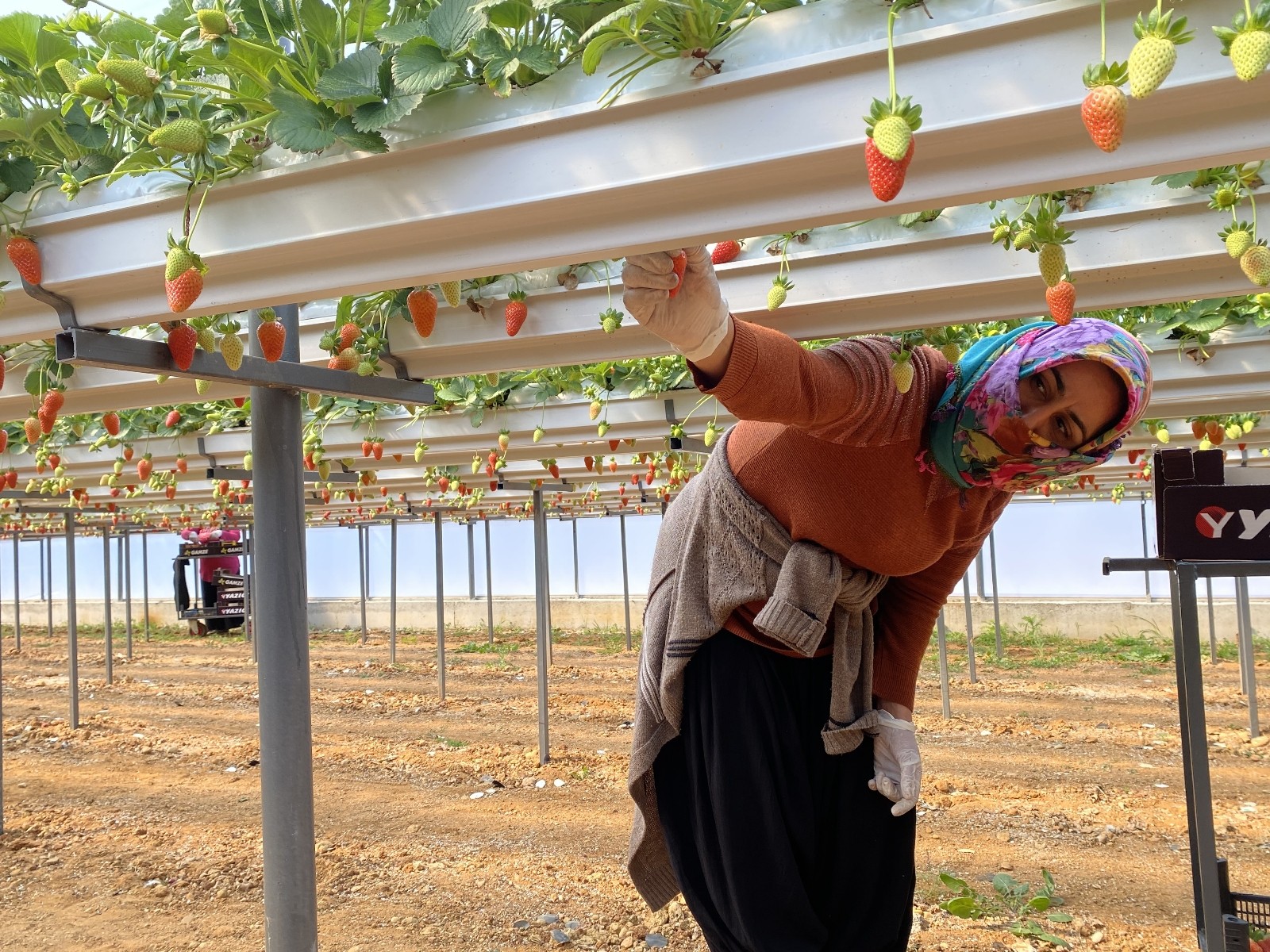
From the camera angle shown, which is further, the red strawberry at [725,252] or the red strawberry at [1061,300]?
the red strawberry at [725,252]

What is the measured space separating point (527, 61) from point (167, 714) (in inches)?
364

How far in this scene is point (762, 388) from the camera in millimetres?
1236

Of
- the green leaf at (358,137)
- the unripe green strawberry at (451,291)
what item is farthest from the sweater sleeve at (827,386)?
the unripe green strawberry at (451,291)

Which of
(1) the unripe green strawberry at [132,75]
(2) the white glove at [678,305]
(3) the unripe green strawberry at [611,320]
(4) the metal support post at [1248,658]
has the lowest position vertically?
(4) the metal support post at [1248,658]

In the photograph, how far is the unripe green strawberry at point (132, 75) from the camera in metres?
1.38

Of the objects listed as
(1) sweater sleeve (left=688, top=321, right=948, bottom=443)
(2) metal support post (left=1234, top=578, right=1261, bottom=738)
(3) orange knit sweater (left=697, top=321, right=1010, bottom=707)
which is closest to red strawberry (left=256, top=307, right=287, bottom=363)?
(3) orange knit sweater (left=697, top=321, right=1010, bottom=707)

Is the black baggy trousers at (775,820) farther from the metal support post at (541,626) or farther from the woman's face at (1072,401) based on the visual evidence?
the metal support post at (541,626)

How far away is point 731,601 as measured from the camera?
64.1 inches

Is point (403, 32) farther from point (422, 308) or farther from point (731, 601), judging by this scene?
point (731, 601)

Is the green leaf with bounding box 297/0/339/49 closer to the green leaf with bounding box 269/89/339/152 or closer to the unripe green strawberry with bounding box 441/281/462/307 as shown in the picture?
the green leaf with bounding box 269/89/339/152

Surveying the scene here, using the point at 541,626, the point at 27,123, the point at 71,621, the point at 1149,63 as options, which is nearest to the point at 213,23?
the point at 27,123

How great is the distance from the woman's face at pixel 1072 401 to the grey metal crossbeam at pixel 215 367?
5.28 feet

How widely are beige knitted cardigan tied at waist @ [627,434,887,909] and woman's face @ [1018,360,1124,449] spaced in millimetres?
394

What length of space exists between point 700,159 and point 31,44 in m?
1.12
